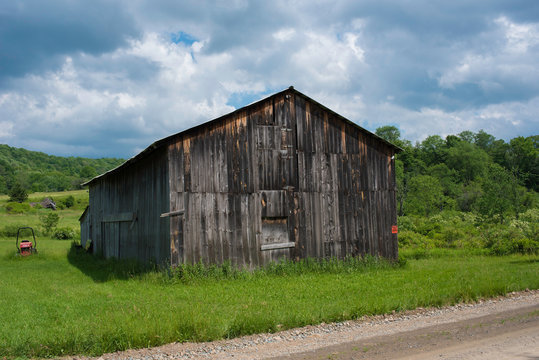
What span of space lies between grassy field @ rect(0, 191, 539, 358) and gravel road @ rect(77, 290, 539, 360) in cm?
38

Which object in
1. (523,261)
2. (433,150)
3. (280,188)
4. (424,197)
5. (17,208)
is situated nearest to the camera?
(280,188)

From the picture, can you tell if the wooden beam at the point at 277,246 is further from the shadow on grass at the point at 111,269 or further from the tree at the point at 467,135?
the tree at the point at 467,135

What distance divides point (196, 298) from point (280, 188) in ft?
19.1

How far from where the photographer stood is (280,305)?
10.0 meters

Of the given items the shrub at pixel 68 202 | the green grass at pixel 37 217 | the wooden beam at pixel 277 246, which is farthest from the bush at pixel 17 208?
the wooden beam at pixel 277 246

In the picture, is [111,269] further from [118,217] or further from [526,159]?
[526,159]

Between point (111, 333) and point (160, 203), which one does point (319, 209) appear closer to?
point (160, 203)

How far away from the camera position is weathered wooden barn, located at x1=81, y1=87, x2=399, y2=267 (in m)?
14.3

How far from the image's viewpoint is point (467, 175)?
8294cm

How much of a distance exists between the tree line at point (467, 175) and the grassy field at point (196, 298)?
29.2m

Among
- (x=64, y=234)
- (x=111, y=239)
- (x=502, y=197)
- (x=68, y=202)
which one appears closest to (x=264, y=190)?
(x=111, y=239)

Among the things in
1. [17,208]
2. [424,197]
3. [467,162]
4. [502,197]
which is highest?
[467,162]

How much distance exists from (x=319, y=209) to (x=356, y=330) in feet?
27.0

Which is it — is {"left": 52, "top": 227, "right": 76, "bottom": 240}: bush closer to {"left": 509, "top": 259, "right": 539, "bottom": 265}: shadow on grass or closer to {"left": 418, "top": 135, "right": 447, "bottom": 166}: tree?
{"left": 509, "top": 259, "right": 539, "bottom": 265}: shadow on grass
